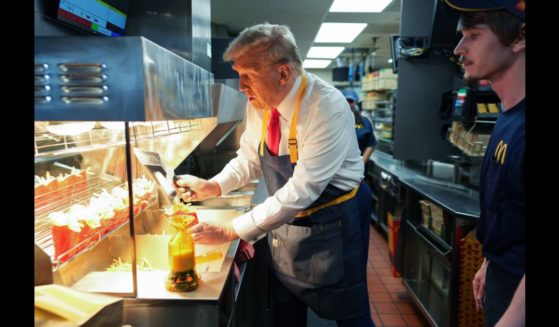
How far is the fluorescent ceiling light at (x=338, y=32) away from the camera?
5.92 m

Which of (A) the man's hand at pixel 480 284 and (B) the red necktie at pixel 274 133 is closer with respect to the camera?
(A) the man's hand at pixel 480 284

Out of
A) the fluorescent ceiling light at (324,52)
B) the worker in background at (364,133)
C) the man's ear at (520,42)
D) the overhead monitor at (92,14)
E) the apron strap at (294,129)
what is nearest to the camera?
the man's ear at (520,42)

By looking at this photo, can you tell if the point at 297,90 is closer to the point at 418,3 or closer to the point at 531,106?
the point at 531,106

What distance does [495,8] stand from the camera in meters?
1.11

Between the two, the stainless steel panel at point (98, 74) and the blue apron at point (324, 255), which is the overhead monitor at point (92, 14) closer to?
the stainless steel panel at point (98, 74)

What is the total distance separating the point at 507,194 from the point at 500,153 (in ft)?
0.43

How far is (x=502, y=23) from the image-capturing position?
1.12m

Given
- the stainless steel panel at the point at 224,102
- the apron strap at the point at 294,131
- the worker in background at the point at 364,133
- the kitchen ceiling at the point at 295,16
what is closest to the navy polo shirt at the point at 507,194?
the apron strap at the point at 294,131

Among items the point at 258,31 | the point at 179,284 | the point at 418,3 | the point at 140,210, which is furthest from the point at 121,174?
the point at 418,3

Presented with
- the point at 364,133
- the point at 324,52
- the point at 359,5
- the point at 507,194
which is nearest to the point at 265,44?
the point at 507,194

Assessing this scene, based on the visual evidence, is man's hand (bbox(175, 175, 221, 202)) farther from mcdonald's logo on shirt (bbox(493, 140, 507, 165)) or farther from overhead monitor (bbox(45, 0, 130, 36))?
mcdonald's logo on shirt (bbox(493, 140, 507, 165))

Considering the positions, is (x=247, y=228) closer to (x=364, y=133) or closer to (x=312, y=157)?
(x=312, y=157)

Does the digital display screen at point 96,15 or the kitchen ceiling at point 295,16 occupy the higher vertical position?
the kitchen ceiling at point 295,16

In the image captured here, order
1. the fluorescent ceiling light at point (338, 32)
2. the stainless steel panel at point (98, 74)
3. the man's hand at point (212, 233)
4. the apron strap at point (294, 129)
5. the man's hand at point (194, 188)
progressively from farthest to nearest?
the fluorescent ceiling light at point (338, 32) → the man's hand at point (194, 188) → the apron strap at point (294, 129) → the man's hand at point (212, 233) → the stainless steel panel at point (98, 74)
